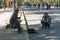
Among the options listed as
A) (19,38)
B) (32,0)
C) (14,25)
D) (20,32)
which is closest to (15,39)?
(19,38)

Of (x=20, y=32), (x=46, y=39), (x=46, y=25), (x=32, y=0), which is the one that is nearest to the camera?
(x=46, y=39)

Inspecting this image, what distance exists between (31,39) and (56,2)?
7563 centimetres

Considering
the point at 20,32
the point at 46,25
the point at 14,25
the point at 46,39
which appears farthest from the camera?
the point at 46,25

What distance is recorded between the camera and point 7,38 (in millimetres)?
13047

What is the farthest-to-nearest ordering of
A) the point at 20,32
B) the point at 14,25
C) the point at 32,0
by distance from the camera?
the point at 32,0
the point at 14,25
the point at 20,32

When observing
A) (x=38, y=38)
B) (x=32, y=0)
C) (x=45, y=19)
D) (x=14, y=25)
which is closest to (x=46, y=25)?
(x=45, y=19)

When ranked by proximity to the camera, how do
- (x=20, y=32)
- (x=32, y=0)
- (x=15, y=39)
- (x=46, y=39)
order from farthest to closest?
1. (x=32, y=0)
2. (x=20, y=32)
3. (x=46, y=39)
4. (x=15, y=39)

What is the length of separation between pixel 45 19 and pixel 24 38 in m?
7.12

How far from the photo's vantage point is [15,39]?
41.7 ft

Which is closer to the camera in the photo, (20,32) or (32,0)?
(20,32)

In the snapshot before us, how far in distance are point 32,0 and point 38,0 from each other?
2137 millimetres

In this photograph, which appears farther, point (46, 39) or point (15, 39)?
point (46, 39)

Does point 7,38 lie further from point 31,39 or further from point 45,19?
point 45,19

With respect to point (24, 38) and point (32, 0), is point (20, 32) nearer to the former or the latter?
point (24, 38)
